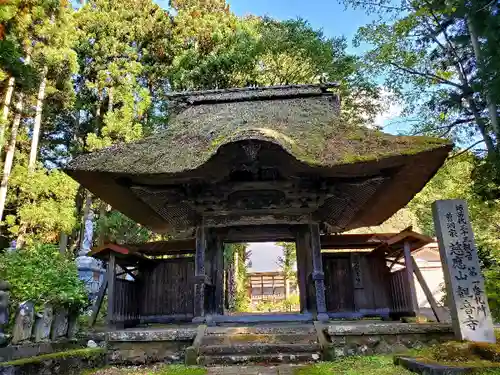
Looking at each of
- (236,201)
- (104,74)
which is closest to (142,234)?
(104,74)

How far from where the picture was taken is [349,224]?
31.1 feet

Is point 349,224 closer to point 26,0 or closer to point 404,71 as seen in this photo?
point 404,71

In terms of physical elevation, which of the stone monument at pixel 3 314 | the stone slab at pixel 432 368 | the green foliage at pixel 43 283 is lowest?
the stone slab at pixel 432 368

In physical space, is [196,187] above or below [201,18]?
below

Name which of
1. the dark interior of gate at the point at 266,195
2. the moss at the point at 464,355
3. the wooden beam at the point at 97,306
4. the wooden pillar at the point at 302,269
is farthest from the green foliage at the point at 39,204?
the moss at the point at 464,355

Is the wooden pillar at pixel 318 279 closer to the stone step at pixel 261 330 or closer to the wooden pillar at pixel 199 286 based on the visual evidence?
the stone step at pixel 261 330

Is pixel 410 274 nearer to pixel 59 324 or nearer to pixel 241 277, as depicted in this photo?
pixel 59 324

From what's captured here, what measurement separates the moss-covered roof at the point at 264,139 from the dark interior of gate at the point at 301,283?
2058 mm

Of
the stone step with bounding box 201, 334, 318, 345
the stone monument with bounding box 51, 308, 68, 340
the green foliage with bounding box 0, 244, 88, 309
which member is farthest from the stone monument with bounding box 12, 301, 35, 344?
the stone step with bounding box 201, 334, 318, 345

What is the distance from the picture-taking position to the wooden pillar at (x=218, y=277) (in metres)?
8.10

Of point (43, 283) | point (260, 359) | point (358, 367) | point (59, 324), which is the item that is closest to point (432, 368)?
point (358, 367)

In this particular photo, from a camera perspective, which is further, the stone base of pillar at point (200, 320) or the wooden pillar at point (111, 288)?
the wooden pillar at point (111, 288)

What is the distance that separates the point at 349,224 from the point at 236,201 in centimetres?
329

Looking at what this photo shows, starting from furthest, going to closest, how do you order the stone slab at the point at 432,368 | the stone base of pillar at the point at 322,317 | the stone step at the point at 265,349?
1. the stone base of pillar at the point at 322,317
2. the stone step at the point at 265,349
3. the stone slab at the point at 432,368
